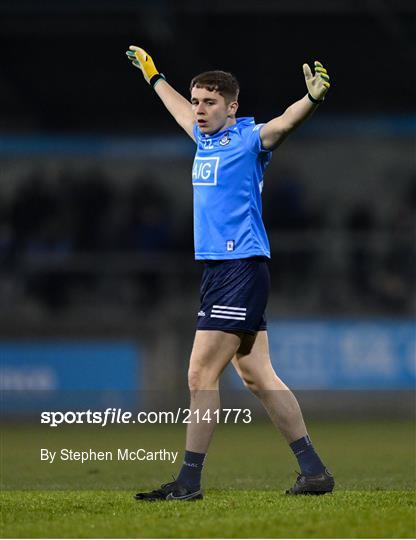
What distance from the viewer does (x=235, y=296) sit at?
7395 mm

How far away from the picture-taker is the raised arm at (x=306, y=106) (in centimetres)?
706

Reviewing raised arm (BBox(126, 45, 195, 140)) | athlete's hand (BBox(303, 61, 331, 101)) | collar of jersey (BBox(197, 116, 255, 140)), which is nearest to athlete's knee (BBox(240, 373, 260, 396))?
collar of jersey (BBox(197, 116, 255, 140))

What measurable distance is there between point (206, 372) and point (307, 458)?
89cm

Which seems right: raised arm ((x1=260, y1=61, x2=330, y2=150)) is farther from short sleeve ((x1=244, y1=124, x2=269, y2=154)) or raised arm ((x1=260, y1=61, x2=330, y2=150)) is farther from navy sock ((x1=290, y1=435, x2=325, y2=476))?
navy sock ((x1=290, y1=435, x2=325, y2=476))

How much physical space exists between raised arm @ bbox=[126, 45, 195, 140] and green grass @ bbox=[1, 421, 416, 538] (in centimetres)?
241

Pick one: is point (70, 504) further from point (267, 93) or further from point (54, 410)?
point (267, 93)

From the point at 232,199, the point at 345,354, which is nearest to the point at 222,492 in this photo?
the point at 232,199

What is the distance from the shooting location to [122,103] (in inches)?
1037

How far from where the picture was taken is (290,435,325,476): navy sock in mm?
7660

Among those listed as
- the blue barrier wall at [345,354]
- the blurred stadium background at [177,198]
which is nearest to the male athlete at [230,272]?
the blurred stadium background at [177,198]

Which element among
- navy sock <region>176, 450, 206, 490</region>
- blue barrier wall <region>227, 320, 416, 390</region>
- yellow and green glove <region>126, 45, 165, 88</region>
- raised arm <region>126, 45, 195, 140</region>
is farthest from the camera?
blue barrier wall <region>227, 320, 416, 390</region>

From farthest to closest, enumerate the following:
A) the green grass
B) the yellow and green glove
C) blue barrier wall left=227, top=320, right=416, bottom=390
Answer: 1. blue barrier wall left=227, top=320, right=416, bottom=390
2. the yellow and green glove
3. the green grass

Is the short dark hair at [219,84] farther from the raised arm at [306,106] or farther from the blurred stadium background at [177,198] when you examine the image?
the blurred stadium background at [177,198]

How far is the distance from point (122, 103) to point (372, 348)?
9534 mm
